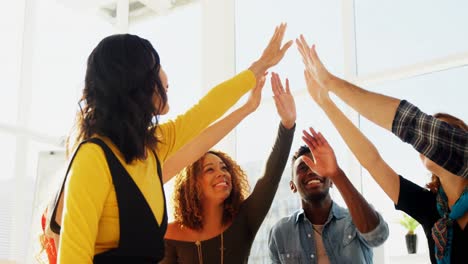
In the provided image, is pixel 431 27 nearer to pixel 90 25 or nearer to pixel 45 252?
pixel 45 252

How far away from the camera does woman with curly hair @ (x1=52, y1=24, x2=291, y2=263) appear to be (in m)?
1.34

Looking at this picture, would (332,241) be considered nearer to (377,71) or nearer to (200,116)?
(200,116)

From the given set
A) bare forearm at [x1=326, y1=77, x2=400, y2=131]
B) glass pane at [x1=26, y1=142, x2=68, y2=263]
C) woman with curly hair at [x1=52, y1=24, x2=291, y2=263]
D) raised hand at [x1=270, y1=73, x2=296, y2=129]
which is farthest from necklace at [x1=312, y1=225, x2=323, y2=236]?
glass pane at [x1=26, y1=142, x2=68, y2=263]

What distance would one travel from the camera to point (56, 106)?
4.86m

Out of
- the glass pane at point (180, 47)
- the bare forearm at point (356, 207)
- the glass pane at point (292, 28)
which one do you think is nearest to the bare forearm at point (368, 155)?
the bare forearm at point (356, 207)

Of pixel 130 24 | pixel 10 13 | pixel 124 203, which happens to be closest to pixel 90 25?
pixel 130 24

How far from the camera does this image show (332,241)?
269 centimetres

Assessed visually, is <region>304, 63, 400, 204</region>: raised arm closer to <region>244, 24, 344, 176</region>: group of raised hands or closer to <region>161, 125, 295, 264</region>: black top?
<region>244, 24, 344, 176</region>: group of raised hands

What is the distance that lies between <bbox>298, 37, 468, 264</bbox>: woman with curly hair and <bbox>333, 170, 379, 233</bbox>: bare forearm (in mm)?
234

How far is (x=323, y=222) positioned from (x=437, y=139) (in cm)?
128

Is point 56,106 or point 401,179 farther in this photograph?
point 56,106

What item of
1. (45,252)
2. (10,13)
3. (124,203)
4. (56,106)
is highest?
(10,13)

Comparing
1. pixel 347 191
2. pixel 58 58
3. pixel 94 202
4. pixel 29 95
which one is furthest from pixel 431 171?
pixel 58 58

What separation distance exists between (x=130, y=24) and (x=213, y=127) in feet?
10.4
